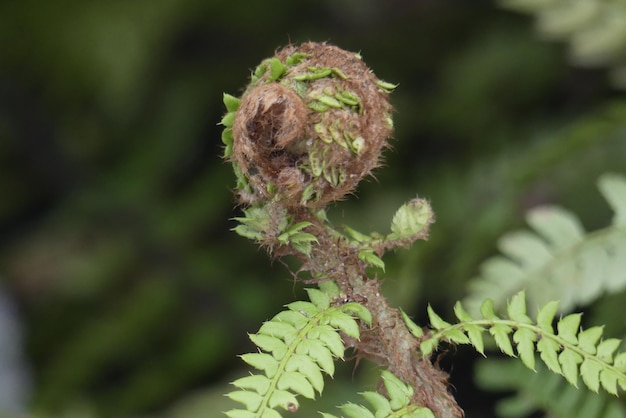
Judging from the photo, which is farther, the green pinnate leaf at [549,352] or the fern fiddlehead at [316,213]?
the green pinnate leaf at [549,352]

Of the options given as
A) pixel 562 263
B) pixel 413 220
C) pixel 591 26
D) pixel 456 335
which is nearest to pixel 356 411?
pixel 456 335

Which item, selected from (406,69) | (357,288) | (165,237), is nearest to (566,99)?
(406,69)

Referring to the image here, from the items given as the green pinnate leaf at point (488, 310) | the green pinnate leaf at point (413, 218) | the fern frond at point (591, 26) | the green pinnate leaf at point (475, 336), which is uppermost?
the fern frond at point (591, 26)

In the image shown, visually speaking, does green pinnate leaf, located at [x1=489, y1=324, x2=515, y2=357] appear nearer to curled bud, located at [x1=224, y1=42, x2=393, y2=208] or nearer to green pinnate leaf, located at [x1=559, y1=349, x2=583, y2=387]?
green pinnate leaf, located at [x1=559, y1=349, x2=583, y2=387]

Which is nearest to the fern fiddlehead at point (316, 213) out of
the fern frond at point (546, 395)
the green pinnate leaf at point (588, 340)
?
the green pinnate leaf at point (588, 340)

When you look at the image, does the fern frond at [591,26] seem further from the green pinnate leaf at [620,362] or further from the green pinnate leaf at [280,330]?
the green pinnate leaf at [280,330]

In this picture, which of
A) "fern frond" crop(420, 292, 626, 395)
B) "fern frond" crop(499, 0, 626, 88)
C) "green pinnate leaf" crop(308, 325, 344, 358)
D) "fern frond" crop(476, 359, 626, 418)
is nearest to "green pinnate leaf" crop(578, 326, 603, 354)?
"fern frond" crop(420, 292, 626, 395)

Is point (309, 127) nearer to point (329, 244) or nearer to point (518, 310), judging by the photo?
point (329, 244)
